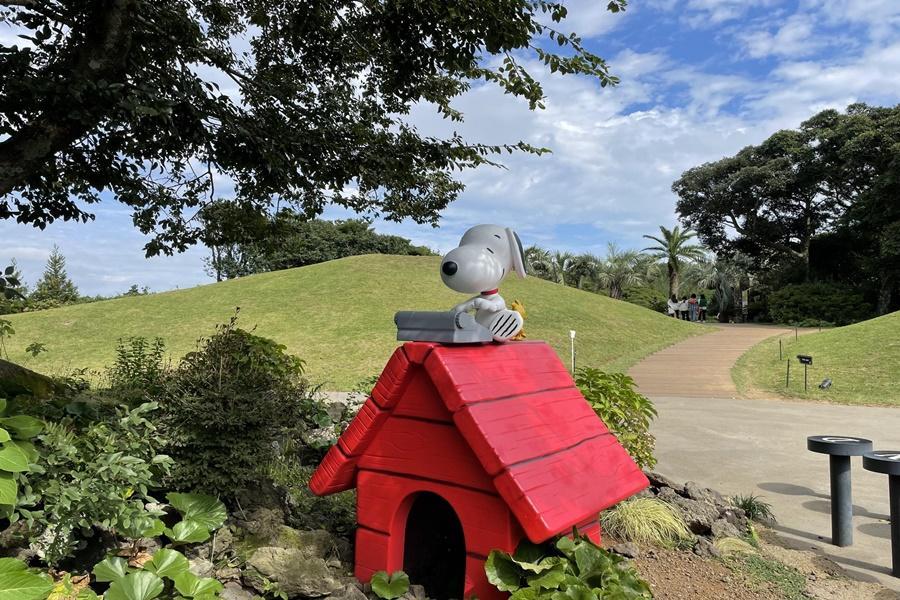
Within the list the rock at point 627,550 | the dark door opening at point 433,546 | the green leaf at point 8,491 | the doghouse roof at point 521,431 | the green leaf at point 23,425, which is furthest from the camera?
the rock at point 627,550

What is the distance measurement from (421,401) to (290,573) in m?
1.05

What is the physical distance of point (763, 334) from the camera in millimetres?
25422

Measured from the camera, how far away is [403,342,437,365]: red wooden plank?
2922mm

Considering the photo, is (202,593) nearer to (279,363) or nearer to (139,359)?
(279,363)

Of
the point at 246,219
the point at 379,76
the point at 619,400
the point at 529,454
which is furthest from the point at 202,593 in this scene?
the point at 379,76

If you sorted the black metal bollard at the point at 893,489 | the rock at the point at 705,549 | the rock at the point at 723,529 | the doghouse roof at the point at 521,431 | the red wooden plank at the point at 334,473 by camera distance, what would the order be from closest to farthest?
the doghouse roof at the point at 521,431 → the red wooden plank at the point at 334,473 → the rock at the point at 705,549 → the black metal bollard at the point at 893,489 → the rock at the point at 723,529

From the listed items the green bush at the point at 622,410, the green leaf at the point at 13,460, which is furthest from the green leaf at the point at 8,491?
the green bush at the point at 622,410

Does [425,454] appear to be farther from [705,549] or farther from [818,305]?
[818,305]

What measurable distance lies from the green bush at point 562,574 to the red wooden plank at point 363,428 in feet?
2.88

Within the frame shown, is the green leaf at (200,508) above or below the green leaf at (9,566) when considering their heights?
below

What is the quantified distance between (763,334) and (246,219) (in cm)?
2439

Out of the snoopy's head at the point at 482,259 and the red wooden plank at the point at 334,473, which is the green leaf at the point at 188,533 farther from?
the snoopy's head at the point at 482,259

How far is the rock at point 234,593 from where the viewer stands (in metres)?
2.91

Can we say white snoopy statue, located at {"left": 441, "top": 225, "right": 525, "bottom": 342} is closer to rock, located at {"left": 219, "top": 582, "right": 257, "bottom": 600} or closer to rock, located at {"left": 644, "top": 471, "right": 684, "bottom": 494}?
rock, located at {"left": 219, "top": 582, "right": 257, "bottom": 600}
